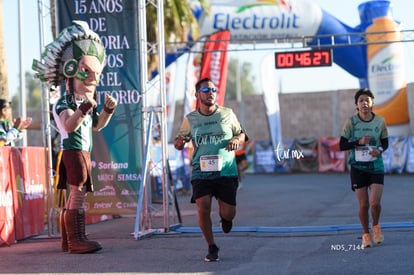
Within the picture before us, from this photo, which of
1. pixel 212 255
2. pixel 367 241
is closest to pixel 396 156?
pixel 367 241

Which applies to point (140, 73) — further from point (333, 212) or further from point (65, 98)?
point (333, 212)

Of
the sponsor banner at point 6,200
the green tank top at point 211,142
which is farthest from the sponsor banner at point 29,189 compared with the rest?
the green tank top at point 211,142

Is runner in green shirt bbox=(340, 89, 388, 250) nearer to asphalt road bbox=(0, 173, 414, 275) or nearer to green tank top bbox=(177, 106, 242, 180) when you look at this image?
asphalt road bbox=(0, 173, 414, 275)

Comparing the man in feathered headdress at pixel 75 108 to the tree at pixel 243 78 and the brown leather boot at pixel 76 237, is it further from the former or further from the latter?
the tree at pixel 243 78

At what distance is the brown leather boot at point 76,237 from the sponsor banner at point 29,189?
1765 mm

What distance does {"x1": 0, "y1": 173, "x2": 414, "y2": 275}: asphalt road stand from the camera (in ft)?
26.6

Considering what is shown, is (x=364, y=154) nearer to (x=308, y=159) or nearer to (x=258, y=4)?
(x=258, y=4)

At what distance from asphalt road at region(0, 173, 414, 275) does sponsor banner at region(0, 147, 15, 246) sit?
0.67 feet

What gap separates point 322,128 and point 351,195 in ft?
71.3

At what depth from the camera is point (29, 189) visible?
11.9 metres

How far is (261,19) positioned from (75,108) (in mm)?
18591

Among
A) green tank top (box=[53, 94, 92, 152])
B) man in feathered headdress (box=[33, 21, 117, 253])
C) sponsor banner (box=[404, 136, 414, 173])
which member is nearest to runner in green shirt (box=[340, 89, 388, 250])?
man in feathered headdress (box=[33, 21, 117, 253])

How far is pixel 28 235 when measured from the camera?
11852 millimetres

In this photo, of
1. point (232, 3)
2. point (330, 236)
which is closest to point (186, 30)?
point (232, 3)
